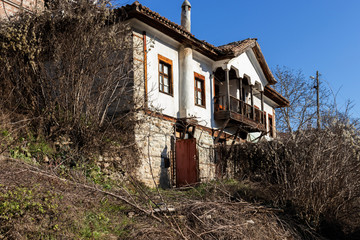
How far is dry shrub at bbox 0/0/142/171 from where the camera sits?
33.1 feet

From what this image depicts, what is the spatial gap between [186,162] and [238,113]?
4394 mm

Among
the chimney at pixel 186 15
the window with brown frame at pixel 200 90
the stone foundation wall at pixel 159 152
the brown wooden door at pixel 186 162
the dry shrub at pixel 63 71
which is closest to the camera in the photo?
the dry shrub at pixel 63 71

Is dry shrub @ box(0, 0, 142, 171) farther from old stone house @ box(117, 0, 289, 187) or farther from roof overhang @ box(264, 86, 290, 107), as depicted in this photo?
roof overhang @ box(264, 86, 290, 107)

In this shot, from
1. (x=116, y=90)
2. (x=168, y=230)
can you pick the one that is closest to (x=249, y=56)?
(x=116, y=90)

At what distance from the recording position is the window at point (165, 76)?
1359 cm

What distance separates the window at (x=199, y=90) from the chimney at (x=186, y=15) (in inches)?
121

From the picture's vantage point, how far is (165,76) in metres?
13.9

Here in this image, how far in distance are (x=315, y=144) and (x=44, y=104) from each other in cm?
662

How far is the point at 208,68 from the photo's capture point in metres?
16.1

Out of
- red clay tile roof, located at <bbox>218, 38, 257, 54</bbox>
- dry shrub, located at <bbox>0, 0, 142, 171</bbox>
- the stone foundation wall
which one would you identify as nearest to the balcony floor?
the stone foundation wall

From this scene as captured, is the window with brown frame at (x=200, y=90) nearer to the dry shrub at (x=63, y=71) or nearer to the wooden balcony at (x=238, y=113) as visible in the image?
the wooden balcony at (x=238, y=113)

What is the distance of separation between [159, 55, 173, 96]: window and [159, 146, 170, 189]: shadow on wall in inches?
76.9

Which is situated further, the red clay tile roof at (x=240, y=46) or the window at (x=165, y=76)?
the red clay tile roof at (x=240, y=46)

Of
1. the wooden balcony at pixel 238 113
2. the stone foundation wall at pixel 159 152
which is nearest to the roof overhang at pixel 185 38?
the wooden balcony at pixel 238 113
